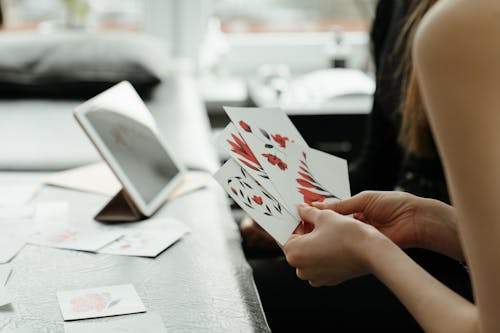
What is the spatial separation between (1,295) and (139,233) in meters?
0.31

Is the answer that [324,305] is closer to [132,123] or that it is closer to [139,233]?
[139,233]

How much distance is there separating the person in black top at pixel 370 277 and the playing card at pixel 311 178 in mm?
276

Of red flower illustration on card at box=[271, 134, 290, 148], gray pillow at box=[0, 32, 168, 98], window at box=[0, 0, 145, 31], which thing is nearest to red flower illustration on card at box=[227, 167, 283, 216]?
red flower illustration on card at box=[271, 134, 290, 148]

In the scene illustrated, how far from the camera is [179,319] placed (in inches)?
39.0

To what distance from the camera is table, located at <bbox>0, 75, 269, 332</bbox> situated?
997 millimetres

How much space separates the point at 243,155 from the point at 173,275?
22 centimetres

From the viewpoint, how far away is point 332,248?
38.8 inches

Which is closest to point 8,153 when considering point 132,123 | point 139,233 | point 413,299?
point 132,123

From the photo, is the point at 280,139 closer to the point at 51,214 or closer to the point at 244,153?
the point at 244,153

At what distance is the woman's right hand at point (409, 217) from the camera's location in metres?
1.10

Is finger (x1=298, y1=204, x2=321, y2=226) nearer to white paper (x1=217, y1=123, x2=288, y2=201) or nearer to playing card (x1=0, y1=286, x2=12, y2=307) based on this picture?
white paper (x1=217, y1=123, x2=288, y2=201)

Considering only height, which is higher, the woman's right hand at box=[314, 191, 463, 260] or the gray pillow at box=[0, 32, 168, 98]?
the woman's right hand at box=[314, 191, 463, 260]

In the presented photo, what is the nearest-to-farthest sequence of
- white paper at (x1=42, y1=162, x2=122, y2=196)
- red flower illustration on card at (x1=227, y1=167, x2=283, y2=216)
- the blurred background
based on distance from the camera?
red flower illustration on card at (x1=227, y1=167, x2=283, y2=216) < white paper at (x1=42, y1=162, x2=122, y2=196) < the blurred background

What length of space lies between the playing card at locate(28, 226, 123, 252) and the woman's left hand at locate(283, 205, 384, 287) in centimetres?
38
